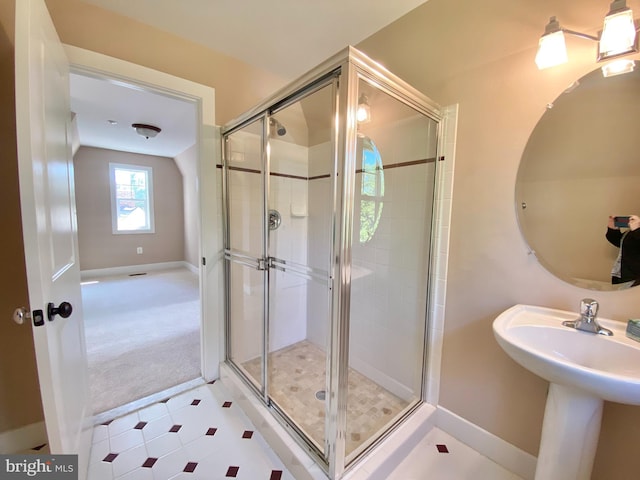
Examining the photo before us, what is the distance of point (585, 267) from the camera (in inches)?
44.5

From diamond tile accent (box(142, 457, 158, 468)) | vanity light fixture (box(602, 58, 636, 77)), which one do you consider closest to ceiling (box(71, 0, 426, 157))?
vanity light fixture (box(602, 58, 636, 77))

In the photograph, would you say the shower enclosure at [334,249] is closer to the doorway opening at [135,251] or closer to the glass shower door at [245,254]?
the glass shower door at [245,254]

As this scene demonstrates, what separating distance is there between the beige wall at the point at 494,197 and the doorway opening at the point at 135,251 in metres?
1.74

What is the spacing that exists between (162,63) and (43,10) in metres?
0.76

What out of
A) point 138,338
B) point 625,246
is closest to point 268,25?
point 625,246

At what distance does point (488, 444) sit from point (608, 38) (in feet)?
6.29

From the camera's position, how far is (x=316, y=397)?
5.71ft

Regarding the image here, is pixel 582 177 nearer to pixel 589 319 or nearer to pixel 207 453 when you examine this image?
pixel 589 319

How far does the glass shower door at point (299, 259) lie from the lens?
1659 mm

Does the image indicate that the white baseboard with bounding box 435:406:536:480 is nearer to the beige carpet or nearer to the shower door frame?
the shower door frame

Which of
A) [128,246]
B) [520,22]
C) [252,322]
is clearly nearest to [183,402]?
[252,322]

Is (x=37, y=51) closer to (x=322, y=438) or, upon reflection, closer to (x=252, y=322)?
(x=252, y=322)

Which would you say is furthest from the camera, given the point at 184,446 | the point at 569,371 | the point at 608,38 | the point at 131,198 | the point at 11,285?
the point at 131,198

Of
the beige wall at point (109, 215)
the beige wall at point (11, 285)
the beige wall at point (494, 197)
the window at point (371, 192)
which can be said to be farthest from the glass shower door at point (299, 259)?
the beige wall at point (109, 215)
